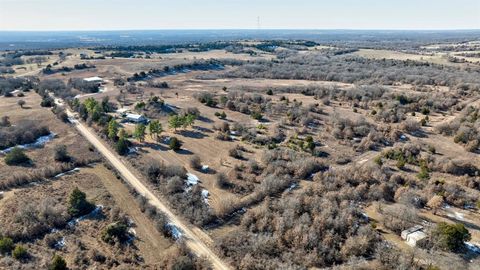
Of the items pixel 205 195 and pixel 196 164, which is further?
pixel 196 164

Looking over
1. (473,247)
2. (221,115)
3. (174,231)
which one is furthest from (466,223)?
(221,115)

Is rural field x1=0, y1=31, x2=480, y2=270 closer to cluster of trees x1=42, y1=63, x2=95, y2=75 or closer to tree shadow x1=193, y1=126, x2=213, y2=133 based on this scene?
tree shadow x1=193, y1=126, x2=213, y2=133

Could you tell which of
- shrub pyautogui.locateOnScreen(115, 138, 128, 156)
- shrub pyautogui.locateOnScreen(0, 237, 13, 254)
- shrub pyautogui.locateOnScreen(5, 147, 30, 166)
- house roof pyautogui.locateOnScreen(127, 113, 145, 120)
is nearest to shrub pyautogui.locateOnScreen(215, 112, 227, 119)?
house roof pyautogui.locateOnScreen(127, 113, 145, 120)

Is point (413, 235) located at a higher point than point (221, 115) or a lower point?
lower

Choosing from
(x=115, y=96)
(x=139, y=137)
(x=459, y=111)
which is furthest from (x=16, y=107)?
(x=459, y=111)

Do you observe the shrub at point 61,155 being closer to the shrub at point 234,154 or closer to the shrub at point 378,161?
the shrub at point 234,154

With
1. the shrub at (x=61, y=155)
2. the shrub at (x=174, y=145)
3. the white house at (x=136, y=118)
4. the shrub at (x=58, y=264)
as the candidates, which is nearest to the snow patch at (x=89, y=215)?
the shrub at (x=58, y=264)

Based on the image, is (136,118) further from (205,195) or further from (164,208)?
(164,208)
